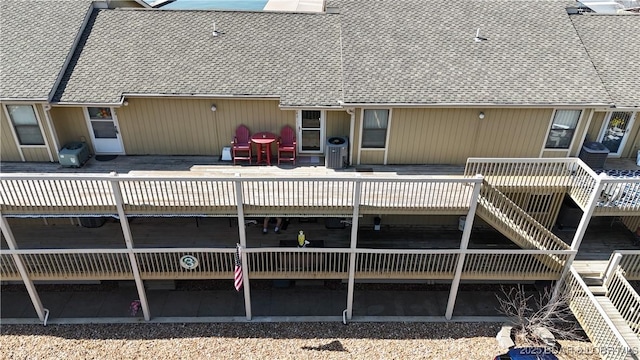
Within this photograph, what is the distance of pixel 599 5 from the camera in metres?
32.8

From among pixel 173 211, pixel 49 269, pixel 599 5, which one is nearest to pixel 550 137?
pixel 173 211

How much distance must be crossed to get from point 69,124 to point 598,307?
1750cm

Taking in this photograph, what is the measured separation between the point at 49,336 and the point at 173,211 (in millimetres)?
6300

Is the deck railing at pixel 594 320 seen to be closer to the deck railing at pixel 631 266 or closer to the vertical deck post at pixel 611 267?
the vertical deck post at pixel 611 267

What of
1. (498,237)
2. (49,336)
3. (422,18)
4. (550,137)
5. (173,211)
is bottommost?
(49,336)

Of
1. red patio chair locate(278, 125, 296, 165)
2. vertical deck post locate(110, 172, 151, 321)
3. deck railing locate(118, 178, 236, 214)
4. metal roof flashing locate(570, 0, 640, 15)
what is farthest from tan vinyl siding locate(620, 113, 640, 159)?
metal roof flashing locate(570, 0, 640, 15)

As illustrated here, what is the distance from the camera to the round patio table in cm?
1430

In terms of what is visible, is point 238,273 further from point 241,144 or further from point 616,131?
point 616,131

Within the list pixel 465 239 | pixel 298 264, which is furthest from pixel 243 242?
pixel 465 239

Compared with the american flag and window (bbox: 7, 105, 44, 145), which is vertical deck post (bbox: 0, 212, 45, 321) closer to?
window (bbox: 7, 105, 44, 145)

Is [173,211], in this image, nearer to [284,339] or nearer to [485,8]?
[284,339]

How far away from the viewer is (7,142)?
14.1m

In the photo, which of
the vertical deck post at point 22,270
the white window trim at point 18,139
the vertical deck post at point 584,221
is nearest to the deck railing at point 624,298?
the vertical deck post at point 584,221

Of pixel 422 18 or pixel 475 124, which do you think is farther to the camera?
pixel 422 18
